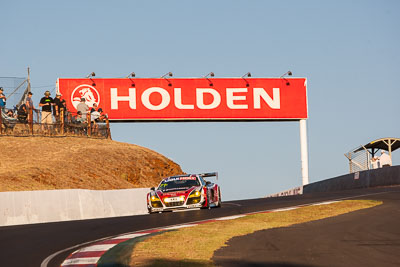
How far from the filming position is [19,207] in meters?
20.2

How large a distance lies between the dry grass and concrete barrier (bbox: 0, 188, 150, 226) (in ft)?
21.4

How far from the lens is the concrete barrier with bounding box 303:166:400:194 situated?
31.5 m

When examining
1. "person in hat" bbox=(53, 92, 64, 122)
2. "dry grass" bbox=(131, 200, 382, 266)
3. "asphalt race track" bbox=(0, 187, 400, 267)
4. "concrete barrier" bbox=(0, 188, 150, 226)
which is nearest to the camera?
"dry grass" bbox=(131, 200, 382, 266)

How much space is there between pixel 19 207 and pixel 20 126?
642 inches

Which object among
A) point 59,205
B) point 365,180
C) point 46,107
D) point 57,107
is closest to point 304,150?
point 365,180

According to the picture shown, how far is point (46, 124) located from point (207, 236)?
80.4ft

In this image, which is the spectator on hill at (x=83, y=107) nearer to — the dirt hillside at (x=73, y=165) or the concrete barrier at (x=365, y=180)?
the dirt hillside at (x=73, y=165)

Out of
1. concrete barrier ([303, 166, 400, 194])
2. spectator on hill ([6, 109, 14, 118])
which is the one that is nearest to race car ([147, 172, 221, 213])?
concrete barrier ([303, 166, 400, 194])

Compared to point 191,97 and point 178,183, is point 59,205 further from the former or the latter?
point 191,97

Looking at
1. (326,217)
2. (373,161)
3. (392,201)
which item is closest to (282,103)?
(373,161)

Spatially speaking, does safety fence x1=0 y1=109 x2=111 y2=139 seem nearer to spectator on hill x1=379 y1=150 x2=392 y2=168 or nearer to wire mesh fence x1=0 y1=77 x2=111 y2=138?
wire mesh fence x1=0 y1=77 x2=111 y2=138

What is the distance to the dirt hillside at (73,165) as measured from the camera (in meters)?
32.0

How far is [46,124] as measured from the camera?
3625 cm

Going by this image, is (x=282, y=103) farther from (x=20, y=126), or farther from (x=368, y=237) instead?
(x=368, y=237)
